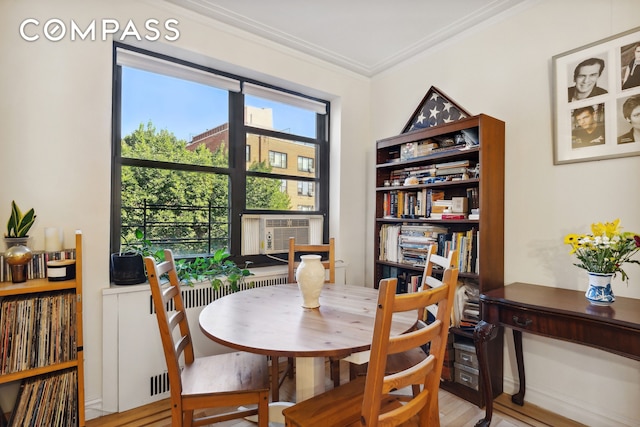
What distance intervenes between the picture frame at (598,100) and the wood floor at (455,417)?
1.55m

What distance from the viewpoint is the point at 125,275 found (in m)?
2.00

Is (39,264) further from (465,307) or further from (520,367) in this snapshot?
(520,367)

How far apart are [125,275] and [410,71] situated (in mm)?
2798

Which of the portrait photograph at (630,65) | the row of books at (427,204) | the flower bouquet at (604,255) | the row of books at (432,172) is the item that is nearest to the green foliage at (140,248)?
the row of books at (427,204)

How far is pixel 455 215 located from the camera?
2289 mm

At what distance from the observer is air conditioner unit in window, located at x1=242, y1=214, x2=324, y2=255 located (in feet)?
9.06

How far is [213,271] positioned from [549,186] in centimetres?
230

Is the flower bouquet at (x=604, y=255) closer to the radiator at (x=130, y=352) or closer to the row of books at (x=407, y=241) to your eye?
the row of books at (x=407, y=241)

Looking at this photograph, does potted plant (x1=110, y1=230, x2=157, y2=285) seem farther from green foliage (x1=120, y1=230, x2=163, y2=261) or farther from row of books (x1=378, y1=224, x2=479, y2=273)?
row of books (x1=378, y1=224, x2=479, y2=273)

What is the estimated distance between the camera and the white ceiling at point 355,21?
7.34ft

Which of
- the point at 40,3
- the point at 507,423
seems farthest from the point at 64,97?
the point at 507,423

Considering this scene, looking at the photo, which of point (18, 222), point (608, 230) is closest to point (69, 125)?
point (18, 222)

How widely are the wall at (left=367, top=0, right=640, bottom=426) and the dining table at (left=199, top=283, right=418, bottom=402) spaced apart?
114 centimetres

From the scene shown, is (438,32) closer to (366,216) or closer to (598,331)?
(366,216)
